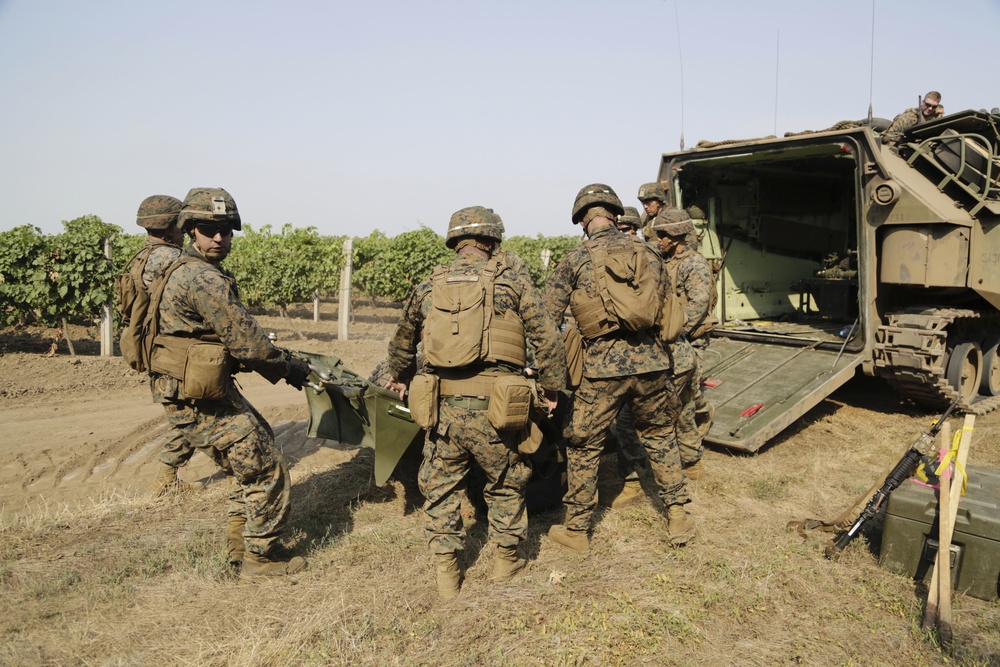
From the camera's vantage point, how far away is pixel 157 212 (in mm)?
5391

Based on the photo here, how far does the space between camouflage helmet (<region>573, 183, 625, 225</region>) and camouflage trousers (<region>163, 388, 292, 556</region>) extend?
A: 228cm

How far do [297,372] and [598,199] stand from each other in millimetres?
2046

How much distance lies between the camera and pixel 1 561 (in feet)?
13.3

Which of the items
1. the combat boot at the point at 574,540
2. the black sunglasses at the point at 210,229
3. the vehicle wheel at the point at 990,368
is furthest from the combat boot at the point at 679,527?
the vehicle wheel at the point at 990,368

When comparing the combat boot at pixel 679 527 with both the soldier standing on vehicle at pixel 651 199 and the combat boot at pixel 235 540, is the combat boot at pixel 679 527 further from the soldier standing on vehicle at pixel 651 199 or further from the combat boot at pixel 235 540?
the soldier standing on vehicle at pixel 651 199

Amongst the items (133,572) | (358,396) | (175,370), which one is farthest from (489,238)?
(133,572)

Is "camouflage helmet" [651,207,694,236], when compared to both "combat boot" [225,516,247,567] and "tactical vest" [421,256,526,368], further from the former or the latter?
"combat boot" [225,516,247,567]

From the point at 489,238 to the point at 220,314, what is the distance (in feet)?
4.76

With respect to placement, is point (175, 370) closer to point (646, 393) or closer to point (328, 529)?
point (328, 529)

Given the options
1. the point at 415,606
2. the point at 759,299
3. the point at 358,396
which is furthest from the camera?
the point at 759,299

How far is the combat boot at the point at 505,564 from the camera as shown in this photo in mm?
3900

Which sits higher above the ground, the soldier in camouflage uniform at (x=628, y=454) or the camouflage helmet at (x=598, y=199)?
the camouflage helmet at (x=598, y=199)

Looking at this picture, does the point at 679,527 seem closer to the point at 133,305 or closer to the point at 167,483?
the point at 133,305

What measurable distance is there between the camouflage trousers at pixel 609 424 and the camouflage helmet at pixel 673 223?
156cm
